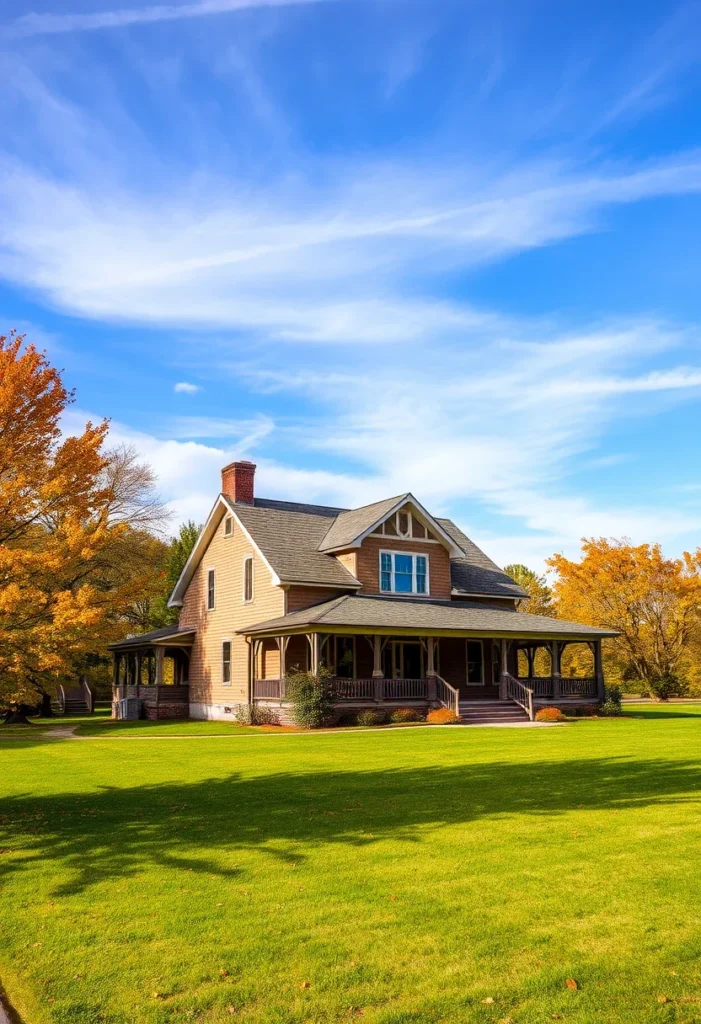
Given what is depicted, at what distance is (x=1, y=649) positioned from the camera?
1308cm

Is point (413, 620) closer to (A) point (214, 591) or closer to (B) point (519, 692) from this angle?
(B) point (519, 692)

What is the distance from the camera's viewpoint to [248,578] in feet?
117

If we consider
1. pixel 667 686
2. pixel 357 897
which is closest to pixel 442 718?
pixel 357 897

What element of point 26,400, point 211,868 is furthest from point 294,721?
point 211,868

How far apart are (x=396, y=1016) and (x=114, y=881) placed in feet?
13.1

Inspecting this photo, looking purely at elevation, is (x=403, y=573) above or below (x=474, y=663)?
above

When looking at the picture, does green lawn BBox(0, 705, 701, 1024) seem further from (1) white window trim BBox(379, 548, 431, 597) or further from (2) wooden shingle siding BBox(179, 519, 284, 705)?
(1) white window trim BBox(379, 548, 431, 597)

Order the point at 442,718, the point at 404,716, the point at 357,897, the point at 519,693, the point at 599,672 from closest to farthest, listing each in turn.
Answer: the point at 357,897
the point at 442,718
the point at 404,716
the point at 519,693
the point at 599,672

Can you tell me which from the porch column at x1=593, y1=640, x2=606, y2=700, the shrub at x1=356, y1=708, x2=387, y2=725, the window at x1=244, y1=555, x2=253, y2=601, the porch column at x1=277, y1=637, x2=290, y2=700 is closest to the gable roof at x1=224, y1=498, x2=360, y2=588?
the window at x1=244, y1=555, x2=253, y2=601

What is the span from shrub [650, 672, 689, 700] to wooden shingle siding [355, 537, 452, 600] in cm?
2019

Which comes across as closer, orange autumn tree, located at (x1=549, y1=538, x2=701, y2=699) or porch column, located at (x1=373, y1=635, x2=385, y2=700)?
porch column, located at (x1=373, y1=635, x2=385, y2=700)


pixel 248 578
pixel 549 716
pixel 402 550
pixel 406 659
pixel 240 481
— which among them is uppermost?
pixel 240 481

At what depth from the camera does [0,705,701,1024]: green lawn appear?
5.27 metres

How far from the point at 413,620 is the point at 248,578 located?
8023mm
